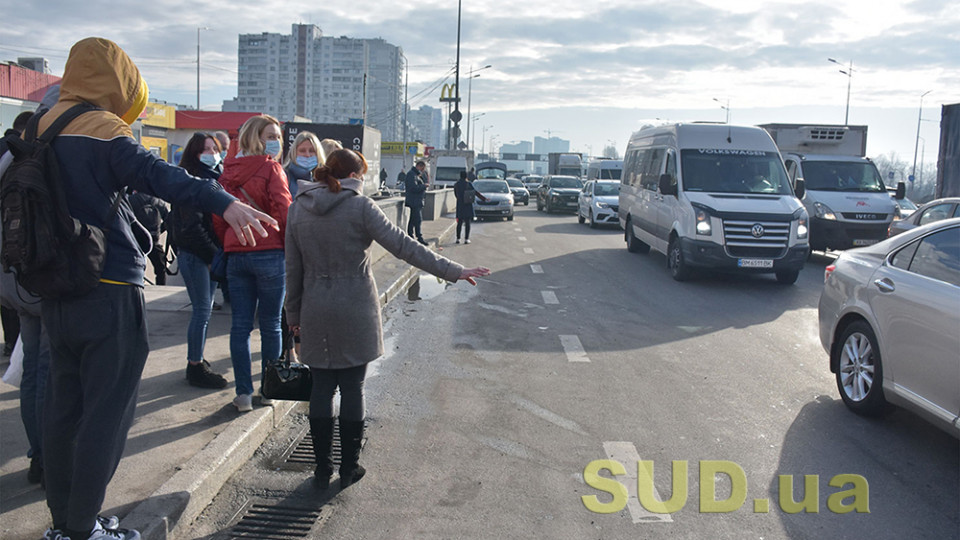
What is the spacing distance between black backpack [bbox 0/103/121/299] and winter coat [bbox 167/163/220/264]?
2.40 metres

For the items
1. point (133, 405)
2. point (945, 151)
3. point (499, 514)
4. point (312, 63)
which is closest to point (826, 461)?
point (499, 514)

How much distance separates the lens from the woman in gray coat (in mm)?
4219

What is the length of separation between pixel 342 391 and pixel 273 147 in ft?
6.72

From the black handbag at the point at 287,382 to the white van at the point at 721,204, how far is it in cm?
917

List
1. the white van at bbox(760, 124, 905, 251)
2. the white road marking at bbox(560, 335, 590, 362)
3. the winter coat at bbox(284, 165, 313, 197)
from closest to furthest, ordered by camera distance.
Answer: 1. the winter coat at bbox(284, 165, 313, 197)
2. the white road marking at bbox(560, 335, 590, 362)
3. the white van at bbox(760, 124, 905, 251)

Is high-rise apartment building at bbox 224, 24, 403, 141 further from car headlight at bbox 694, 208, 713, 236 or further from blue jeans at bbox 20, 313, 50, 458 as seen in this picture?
blue jeans at bbox 20, 313, 50, 458

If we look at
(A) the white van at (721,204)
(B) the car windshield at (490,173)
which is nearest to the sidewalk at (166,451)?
(A) the white van at (721,204)

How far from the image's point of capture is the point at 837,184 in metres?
17.1

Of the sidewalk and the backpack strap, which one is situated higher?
the backpack strap

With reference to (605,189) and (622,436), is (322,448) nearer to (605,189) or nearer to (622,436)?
(622,436)

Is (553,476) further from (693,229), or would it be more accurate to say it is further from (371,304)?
(693,229)

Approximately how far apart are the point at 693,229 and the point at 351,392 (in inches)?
368

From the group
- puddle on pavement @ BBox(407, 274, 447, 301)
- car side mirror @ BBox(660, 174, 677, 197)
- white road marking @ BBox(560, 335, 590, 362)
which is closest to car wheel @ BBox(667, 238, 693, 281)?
car side mirror @ BBox(660, 174, 677, 197)

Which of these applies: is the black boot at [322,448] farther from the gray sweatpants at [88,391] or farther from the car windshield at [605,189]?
the car windshield at [605,189]
